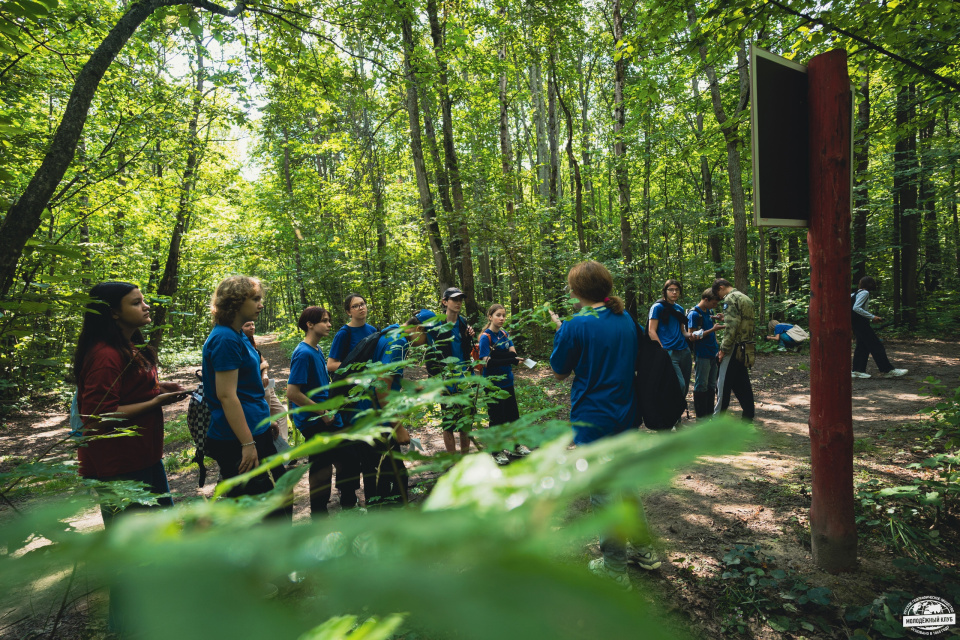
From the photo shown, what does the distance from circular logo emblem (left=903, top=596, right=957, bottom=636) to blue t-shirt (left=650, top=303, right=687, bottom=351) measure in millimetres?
3787

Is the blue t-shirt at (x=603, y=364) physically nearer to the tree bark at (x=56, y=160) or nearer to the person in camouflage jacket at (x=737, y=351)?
the person in camouflage jacket at (x=737, y=351)

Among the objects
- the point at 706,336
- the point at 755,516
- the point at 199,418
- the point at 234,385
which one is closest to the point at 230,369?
the point at 234,385

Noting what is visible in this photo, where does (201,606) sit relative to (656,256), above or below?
below

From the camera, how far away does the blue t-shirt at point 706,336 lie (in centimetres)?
604

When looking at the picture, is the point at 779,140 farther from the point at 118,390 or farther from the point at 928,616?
the point at 118,390

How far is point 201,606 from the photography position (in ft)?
1.22

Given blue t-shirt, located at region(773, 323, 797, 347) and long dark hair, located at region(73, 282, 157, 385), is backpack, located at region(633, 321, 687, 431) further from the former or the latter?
blue t-shirt, located at region(773, 323, 797, 347)

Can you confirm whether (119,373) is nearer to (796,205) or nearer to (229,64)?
(796,205)

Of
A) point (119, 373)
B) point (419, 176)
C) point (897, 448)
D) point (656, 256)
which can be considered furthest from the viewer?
point (656, 256)

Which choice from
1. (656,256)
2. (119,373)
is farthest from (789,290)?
(119,373)

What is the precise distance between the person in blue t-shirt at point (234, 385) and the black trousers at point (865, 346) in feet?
30.8

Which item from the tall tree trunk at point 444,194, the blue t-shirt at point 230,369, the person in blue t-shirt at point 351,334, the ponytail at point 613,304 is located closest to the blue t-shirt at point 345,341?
the person in blue t-shirt at point 351,334

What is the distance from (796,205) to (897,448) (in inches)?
144

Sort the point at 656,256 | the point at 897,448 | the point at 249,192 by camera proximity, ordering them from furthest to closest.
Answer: the point at 249,192
the point at 656,256
the point at 897,448
